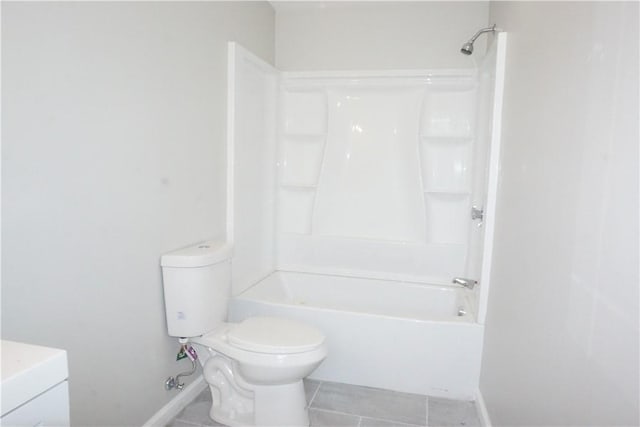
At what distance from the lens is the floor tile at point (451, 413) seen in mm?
2088

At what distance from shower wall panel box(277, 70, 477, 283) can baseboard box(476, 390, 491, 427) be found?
914mm

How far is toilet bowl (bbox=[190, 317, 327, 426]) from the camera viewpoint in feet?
6.05

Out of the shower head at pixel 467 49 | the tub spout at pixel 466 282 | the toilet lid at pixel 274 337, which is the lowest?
the toilet lid at pixel 274 337

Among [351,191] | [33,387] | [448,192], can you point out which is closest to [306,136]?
[351,191]

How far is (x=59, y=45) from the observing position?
136cm

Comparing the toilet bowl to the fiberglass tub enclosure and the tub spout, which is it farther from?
the tub spout

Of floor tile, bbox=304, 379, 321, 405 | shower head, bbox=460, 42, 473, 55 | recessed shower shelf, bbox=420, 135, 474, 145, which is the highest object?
shower head, bbox=460, 42, 473, 55

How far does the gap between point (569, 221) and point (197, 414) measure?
188 cm

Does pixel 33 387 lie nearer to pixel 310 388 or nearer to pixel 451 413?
pixel 310 388

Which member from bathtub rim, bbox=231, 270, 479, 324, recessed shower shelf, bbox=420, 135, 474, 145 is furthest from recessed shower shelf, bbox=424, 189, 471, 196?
bathtub rim, bbox=231, 270, 479, 324

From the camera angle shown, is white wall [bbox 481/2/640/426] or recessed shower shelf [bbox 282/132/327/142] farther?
recessed shower shelf [bbox 282/132/327/142]

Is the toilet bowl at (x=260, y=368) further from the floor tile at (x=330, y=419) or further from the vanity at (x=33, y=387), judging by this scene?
the vanity at (x=33, y=387)

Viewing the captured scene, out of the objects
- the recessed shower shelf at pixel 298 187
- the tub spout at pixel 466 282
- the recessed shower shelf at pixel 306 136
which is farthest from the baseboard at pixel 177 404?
the recessed shower shelf at pixel 306 136

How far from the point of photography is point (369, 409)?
2.19 meters
